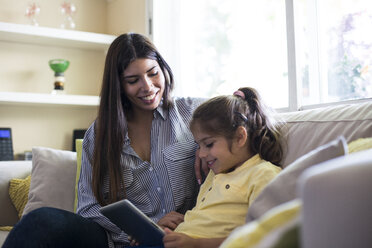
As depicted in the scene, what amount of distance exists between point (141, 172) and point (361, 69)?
3.51ft

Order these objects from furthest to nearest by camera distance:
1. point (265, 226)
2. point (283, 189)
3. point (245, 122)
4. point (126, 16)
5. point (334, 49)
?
1. point (126, 16)
2. point (334, 49)
3. point (245, 122)
4. point (283, 189)
5. point (265, 226)

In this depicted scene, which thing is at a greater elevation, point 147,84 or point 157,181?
point 147,84

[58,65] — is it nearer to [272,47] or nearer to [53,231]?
[272,47]

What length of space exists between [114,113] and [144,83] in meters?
0.17

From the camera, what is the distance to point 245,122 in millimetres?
1489

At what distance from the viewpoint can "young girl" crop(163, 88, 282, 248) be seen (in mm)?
1307

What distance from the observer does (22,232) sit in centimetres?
134

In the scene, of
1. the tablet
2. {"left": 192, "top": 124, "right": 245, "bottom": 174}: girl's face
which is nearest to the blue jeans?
the tablet

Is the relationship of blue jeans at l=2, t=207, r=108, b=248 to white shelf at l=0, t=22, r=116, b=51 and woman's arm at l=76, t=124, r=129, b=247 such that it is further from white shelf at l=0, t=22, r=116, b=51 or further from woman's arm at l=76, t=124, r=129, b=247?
white shelf at l=0, t=22, r=116, b=51

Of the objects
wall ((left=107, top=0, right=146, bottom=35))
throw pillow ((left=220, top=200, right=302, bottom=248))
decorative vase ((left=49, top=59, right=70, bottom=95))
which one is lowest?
throw pillow ((left=220, top=200, right=302, bottom=248))

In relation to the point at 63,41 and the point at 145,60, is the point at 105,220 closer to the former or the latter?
the point at 145,60

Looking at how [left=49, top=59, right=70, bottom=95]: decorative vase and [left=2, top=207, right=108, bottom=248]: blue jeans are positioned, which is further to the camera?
[left=49, top=59, right=70, bottom=95]: decorative vase

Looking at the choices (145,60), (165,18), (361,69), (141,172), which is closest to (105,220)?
(141,172)

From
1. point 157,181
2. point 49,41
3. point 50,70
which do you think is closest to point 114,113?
point 157,181
